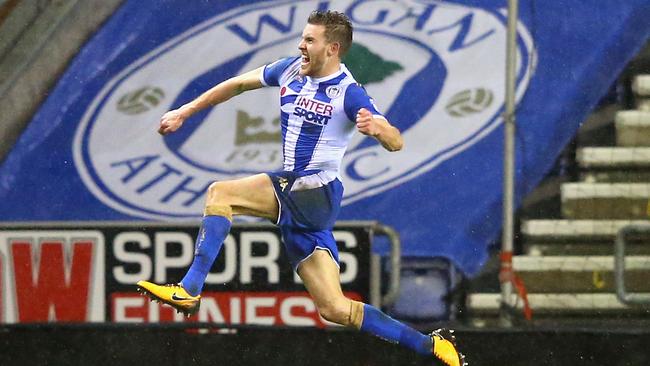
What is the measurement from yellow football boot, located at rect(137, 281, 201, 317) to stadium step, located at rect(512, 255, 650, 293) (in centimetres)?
359

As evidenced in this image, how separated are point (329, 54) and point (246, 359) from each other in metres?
2.59

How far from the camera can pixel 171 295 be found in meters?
6.72

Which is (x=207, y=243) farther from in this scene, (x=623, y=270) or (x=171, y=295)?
(x=623, y=270)

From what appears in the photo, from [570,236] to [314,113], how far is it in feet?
11.8

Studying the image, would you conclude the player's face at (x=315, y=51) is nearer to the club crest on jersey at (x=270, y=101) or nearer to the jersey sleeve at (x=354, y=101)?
the jersey sleeve at (x=354, y=101)

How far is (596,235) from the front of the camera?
10078 mm

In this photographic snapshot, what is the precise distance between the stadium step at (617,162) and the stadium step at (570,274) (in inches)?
20.5

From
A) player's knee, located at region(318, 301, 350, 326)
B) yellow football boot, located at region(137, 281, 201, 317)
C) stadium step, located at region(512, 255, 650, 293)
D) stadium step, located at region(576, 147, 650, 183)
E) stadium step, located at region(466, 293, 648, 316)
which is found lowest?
stadium step, located at region(466, 293, 648, 316)

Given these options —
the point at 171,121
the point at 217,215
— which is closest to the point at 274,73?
the point at 171,121

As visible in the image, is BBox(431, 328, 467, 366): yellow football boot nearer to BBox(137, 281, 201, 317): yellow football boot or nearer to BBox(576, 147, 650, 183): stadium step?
BBox(137, 281, 201, 317): yellow football boot

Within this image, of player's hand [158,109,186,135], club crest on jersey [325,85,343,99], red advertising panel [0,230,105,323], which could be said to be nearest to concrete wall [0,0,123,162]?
red advertising panel [0,230,105,323]

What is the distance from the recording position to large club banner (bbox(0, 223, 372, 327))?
378 inches

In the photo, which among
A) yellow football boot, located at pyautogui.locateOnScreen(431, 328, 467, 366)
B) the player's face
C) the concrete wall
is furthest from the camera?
the concrete wall

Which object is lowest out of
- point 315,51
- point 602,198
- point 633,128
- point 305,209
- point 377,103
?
point 602,198
